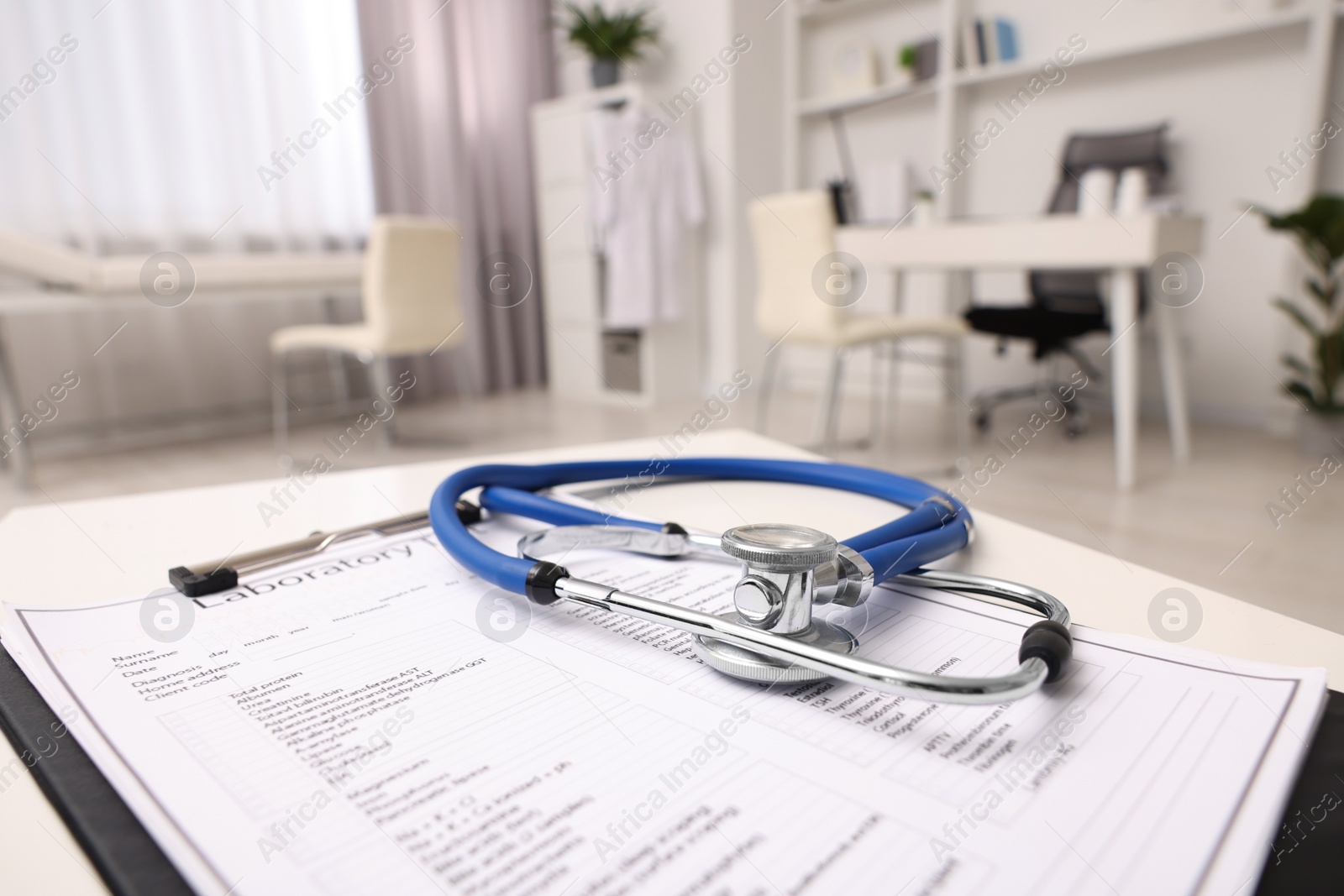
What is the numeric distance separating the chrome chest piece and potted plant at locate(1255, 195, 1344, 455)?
275 cm

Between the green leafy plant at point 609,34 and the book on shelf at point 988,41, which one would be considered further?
the green leafy plant at point 609,34

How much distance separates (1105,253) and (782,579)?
7.14 ft

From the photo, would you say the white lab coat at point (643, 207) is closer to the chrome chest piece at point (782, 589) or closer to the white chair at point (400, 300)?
the white chair at point (400, 300)

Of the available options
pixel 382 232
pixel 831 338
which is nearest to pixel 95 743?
pixel 831 338

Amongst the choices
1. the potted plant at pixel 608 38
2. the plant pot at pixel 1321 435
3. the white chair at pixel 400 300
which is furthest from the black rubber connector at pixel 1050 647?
the potted plant at pixel 608 38

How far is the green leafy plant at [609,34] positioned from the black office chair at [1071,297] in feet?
6.58

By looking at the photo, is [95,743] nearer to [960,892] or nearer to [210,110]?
[960,892]

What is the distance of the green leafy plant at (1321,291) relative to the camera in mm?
2348

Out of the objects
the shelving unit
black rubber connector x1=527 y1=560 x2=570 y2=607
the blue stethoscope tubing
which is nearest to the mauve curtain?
the shelving unit

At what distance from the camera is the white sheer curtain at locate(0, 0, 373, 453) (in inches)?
115

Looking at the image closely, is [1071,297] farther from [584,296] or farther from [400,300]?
[400,300]

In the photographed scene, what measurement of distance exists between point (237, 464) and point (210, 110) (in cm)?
151

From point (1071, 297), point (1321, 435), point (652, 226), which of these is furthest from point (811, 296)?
point (1321, 435)

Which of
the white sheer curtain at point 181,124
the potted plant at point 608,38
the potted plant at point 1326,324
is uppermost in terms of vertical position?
the potted plant at point 608,38
